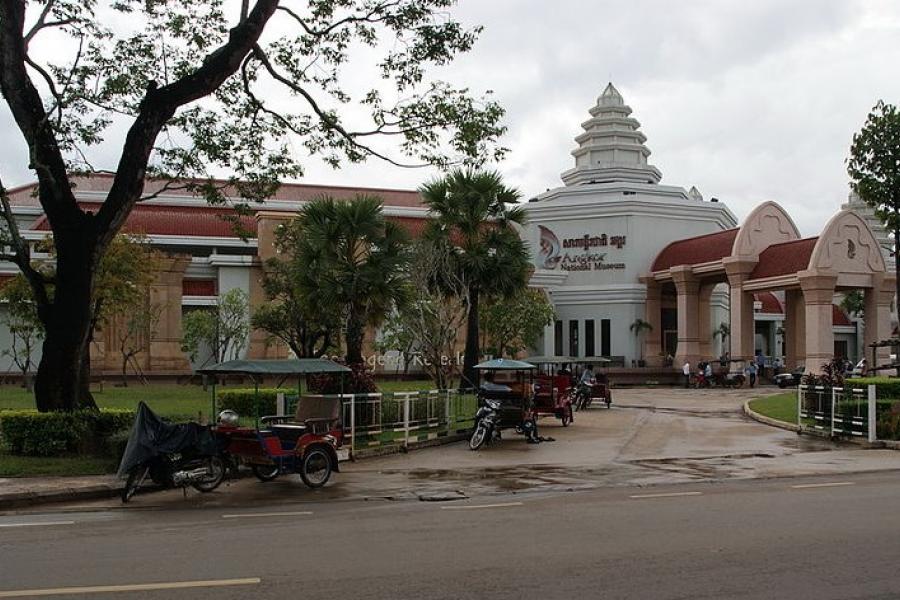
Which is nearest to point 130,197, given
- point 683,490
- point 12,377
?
point 683,490

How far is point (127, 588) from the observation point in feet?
22.3

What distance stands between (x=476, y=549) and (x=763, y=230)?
42592mm

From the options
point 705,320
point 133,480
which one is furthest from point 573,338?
point 133,480

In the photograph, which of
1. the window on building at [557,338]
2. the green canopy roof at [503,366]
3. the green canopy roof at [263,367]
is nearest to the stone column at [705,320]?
the window on building at [557,338]

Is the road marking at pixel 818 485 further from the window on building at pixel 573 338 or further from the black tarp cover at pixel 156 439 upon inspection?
the window on building at pixel 573 338

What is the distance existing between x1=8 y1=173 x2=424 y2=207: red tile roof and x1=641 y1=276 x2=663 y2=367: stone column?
1424cm

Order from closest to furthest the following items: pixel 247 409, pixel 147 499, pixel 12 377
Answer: pixel 147 499, pixel 247 409, pixel 12 377

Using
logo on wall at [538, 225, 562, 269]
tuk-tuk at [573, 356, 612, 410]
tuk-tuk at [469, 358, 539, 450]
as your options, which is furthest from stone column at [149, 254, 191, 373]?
tuk-tuk at [469, 358, 539, 450]

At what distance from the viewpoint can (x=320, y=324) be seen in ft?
105

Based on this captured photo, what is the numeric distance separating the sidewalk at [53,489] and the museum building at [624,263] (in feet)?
97.9

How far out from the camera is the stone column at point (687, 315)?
166 ft

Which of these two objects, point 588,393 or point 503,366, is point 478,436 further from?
point 588,393

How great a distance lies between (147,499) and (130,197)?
5.87 m

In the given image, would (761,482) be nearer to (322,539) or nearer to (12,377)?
(322,539)
